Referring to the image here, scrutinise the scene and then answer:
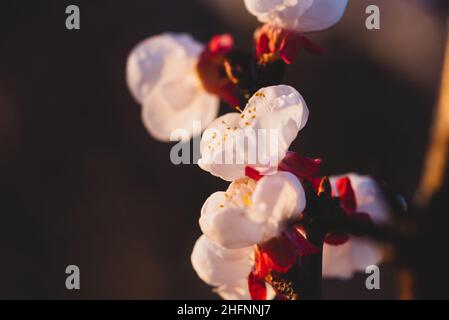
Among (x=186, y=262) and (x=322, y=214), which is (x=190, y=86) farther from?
(x=186, y=262)

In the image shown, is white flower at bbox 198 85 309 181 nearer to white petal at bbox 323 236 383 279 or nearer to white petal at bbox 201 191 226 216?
white petal at bbox 201 191 226 216

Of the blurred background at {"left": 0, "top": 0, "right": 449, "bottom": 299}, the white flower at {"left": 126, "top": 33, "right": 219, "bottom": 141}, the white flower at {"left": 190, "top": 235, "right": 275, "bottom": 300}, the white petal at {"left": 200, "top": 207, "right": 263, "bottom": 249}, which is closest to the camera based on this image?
the white petal at {"left": 200, "top": 207, "right": 263, "bottom": 249}

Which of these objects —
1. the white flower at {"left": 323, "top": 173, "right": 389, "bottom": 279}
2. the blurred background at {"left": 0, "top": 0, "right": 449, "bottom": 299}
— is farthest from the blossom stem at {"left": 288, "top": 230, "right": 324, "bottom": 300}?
the blurred background at {"left": 0, "top": 0, "right": 449, "bottom": 299}

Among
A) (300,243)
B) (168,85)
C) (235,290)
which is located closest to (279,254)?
(300,243)

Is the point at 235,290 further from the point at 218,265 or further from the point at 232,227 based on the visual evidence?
the point at 232,227
